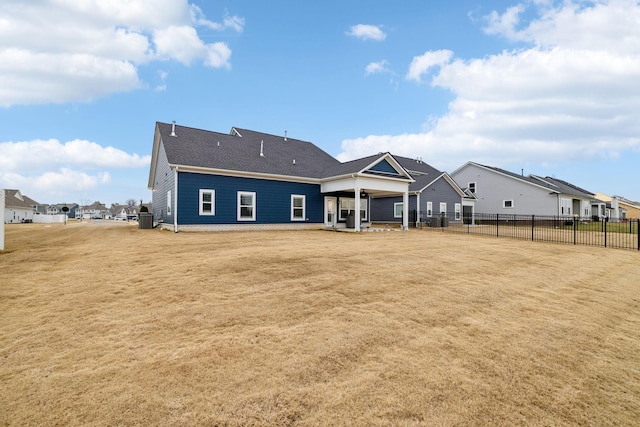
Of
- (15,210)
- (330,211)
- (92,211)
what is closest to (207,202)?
(330,211)

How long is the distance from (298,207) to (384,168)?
6.51 m

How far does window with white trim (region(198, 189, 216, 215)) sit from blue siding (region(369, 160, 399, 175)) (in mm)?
10102

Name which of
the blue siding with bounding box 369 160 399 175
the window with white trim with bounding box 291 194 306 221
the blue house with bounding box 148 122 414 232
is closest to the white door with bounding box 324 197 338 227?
the blue house with bounding box 148 122 414 232

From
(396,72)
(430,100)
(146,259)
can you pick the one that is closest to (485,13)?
(396,72)

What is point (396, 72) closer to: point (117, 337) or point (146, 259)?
point (146, 259)

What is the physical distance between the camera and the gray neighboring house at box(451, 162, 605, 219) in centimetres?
3108

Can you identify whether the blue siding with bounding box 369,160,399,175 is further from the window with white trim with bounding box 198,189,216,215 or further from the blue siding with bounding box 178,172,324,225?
the window with white trim with bounding box 198,189,216,215

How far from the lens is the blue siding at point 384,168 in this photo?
63.3 feet

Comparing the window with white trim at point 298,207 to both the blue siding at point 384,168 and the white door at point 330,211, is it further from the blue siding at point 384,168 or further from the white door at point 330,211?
the blue siding at point 384,168

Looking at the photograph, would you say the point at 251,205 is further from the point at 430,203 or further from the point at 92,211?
the point at 92,211

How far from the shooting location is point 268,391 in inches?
100.0

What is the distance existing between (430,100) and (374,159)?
24.0ft

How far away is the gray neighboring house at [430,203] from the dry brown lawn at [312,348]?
70.4 ft

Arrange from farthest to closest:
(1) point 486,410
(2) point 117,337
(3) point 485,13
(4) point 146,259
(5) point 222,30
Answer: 1. (5) point 222,30
2. (3) point 485,13
3. (4) point 146,259
4. (2) point 117,337
5. (1) point 486,410
